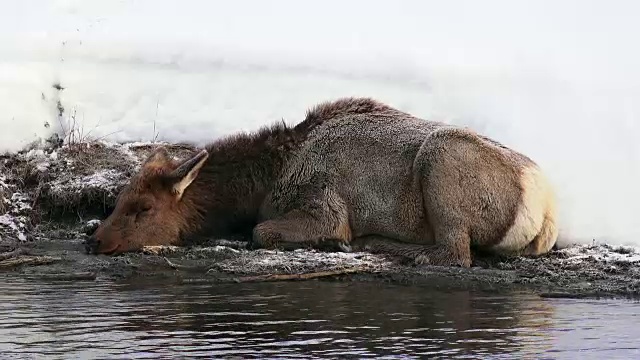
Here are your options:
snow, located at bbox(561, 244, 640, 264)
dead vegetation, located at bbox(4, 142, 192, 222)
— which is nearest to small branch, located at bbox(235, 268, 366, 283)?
snow, located at bbox(561, 244, 640, 264)

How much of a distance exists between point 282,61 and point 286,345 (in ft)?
34.0

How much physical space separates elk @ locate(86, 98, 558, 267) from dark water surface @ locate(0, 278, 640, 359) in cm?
168

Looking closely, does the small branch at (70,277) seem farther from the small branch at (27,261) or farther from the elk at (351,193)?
the elk at (351,193)

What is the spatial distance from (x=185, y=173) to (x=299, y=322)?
431cm

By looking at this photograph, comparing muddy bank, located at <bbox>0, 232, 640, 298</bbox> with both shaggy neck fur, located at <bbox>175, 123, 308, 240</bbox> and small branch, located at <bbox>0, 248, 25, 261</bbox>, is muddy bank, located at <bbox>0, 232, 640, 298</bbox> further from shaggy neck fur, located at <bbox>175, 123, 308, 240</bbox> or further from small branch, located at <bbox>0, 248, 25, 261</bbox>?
shaggy neck fur, located at <bbox>175, 123, 308, 240</bbox>

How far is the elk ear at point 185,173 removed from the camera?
10875mm

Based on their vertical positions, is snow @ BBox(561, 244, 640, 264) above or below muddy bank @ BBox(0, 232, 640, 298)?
above

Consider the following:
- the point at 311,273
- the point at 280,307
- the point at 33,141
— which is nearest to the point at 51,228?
the point at 33,141

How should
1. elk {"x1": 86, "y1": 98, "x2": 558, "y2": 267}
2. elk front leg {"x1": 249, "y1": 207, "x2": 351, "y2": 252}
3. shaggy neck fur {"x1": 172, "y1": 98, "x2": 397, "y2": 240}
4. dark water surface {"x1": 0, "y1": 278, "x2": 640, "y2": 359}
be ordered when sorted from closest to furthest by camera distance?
dark water surface {"x1": 0, "y1": 278, "x2": 640, "y2": 359}, elk {"x1": 86, "y1": 98, "x2": 558, "y2": 267}, elk front leg {"x1": 249, "y1": 207, "x2": 351, "y2": 252}, shaggy neck fur {"x1": 172, "y1": 98, "x2": 397, "y2": 240}

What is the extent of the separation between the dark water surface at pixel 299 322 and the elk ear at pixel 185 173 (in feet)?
7.50

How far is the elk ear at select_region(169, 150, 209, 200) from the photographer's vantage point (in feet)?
35.7

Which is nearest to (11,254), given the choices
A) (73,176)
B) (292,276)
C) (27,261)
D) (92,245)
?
(27,261)

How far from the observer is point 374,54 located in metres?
16.3

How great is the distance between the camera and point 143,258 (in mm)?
10047
